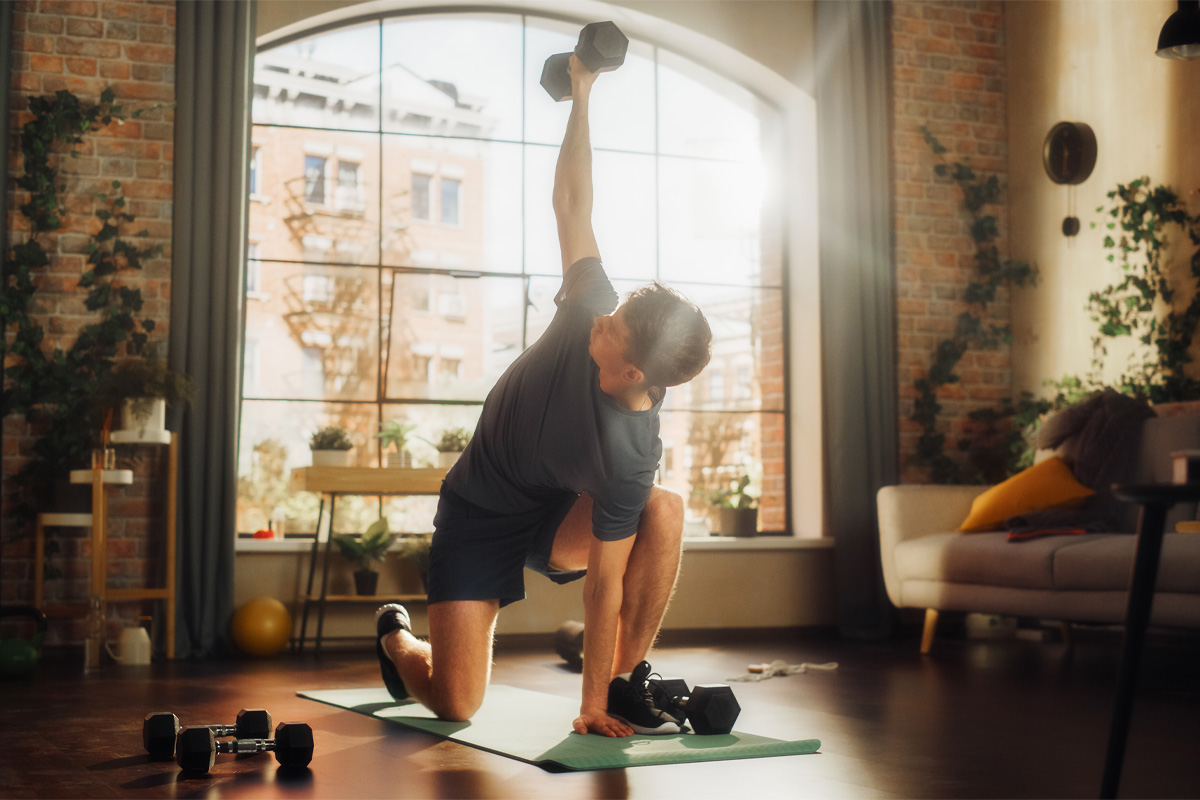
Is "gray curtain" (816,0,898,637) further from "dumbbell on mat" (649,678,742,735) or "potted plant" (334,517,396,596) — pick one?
"dumbbell on mat" (649,678,742,735)

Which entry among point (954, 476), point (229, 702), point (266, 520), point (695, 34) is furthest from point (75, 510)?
point (954, 476)

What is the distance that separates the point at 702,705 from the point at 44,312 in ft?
11.3

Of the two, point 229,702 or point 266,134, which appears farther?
point 266,134

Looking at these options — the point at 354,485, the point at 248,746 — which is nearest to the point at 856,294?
the point at 354,485

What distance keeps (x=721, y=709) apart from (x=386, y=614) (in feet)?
3.36

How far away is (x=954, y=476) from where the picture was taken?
580 centimetres

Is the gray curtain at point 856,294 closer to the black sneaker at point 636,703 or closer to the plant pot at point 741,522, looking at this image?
the plant pot at point 741,522

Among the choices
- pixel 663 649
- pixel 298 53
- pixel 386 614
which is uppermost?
pixel 298 53

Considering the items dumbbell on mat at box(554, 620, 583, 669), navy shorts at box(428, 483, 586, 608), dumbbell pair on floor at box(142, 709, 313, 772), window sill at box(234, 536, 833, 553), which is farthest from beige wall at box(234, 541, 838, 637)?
dumbbell pair on floor at box(142, 709, 313, 772)

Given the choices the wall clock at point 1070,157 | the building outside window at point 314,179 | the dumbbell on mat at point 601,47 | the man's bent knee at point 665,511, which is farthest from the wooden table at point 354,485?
the wall clock at point 1070,157

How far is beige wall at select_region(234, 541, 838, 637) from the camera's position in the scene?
16.5 feet

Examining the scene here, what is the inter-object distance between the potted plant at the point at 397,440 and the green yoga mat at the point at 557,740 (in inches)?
78.6

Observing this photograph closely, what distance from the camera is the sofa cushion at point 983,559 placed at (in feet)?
13.5

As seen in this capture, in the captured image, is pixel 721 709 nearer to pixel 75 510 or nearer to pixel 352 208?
pixel 75 510
